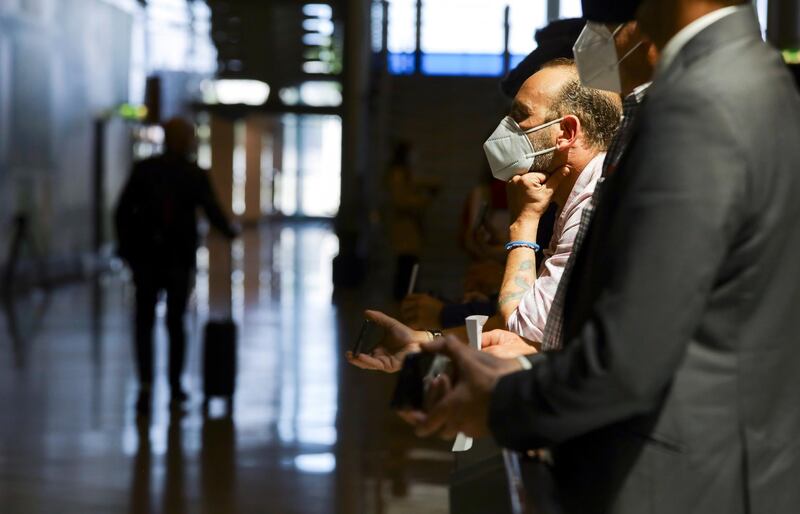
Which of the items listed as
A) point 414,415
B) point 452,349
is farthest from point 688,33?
point 414,415

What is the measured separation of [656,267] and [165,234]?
6904 millimetres

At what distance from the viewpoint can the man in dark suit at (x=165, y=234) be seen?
8.15m

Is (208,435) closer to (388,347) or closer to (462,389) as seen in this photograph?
(388,347)

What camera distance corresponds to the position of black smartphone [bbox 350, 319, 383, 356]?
92.7 inches

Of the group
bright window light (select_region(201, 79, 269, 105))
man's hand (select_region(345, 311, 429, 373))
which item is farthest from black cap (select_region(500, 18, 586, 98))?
bright window light (select_region(201, 79, 269, 105))

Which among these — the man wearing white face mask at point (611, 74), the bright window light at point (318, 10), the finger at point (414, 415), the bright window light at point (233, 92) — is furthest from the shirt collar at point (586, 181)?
the bright window light at point (233, 92)

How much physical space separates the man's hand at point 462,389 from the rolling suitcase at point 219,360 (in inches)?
259

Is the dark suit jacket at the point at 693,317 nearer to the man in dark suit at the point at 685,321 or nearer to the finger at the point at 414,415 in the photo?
the man in dark suit at the point at 685,321

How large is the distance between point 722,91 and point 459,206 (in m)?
18.1

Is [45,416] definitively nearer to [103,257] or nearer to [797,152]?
[797,152]

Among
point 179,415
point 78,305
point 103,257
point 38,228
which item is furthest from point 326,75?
point 179,415

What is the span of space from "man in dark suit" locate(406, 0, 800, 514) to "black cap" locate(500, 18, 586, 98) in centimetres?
114

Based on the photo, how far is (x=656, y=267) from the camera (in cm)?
154

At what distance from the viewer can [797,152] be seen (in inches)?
66.0
